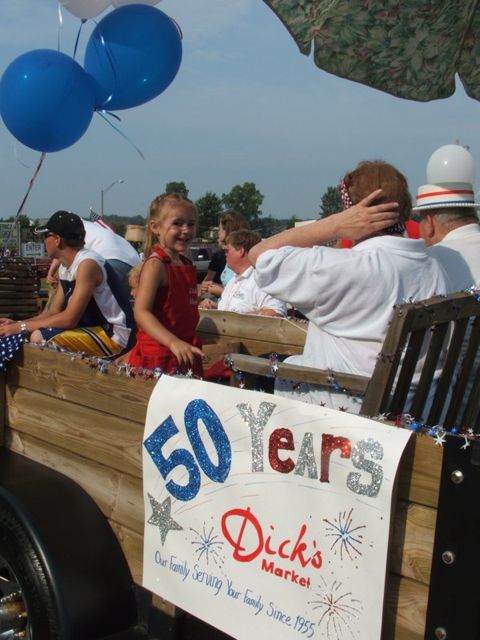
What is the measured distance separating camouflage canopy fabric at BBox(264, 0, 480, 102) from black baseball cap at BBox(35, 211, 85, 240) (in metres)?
1.72

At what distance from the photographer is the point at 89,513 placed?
7.12 ft

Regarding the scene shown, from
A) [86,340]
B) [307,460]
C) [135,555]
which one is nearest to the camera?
[307,460]

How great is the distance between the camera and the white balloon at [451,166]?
297cm

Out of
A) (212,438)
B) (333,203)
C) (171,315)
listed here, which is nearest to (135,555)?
(212,438)

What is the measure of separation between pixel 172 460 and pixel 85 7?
3258mm

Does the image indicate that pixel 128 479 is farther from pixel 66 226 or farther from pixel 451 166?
pixel 66 226

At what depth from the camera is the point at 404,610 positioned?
148 centimetres

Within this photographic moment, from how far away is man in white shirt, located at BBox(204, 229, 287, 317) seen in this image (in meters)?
5.22

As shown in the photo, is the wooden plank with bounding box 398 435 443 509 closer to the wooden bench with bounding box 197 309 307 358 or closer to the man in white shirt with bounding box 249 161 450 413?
the man in white shirt with bounding box 249 161 450 413

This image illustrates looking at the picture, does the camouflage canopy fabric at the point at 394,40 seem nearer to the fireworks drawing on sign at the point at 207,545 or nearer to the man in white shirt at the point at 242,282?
the fireworks drawing on sign at the point at 207,545

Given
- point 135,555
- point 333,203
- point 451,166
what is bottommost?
point 135,555

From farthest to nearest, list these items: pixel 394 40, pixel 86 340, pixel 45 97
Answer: pixel 45 97
pixel 86 340
pixel 394 40

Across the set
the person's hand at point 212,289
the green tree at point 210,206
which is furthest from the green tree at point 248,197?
the person's hand at point 212,289

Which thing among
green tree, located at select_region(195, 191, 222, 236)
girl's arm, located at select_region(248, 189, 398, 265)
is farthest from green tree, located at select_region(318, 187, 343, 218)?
green tree, located at select_region(195, 191, 222, 236)
